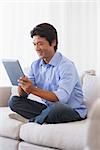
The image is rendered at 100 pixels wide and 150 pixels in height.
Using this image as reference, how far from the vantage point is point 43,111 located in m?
1.89

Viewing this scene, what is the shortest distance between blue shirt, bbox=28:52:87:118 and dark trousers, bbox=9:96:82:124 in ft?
0.24

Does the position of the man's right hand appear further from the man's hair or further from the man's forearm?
the man's hair

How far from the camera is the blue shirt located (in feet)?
6.22

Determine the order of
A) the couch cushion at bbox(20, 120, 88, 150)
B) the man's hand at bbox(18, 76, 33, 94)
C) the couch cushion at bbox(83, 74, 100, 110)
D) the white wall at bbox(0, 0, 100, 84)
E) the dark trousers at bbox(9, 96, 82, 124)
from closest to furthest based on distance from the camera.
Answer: the couch cushion at bbox(20, 120, 88, 150)
the dark trousers at bbox(9, 96, 82, 124)
the man's hand at bbox(18, 76, 33, 94)
the couch cushion at bbox(83, 74, 100, 110)
the white wall at bbox(0, 0, 100, 84)

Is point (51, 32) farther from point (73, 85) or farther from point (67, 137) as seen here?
point (67, 137)

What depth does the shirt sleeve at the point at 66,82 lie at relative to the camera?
188 centimetres

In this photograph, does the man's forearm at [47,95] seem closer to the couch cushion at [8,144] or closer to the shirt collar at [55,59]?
the shirt collar at [55,59]

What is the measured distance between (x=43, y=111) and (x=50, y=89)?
0.19m

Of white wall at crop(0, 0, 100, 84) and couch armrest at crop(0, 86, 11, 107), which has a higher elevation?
white wall at crop(0, 0, 100, 84)

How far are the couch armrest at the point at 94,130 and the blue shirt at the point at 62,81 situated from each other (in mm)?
1162

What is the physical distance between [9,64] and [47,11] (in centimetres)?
133

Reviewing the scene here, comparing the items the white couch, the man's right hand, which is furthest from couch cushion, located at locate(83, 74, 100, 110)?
the man's right hand

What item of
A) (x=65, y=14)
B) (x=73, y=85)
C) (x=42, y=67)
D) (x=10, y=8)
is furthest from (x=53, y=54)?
(x=10, y=8)

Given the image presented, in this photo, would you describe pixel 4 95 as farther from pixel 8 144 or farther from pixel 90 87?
pixel 90 87
